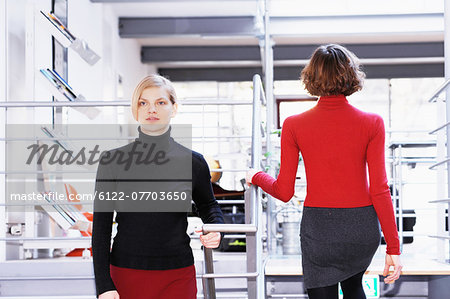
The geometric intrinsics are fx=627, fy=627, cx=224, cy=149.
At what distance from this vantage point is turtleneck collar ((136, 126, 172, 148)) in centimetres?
160

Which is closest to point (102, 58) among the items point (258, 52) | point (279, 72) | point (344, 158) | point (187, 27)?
point (187, 27)

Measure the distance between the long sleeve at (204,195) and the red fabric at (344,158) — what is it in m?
0.26

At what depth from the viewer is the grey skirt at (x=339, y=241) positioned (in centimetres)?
165

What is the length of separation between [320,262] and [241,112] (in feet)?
29.2

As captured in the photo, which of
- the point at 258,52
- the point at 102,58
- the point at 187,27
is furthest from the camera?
the point at 258,52

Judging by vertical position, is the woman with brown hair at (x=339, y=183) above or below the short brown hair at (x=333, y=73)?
below

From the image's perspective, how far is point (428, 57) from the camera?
9656 millimetres

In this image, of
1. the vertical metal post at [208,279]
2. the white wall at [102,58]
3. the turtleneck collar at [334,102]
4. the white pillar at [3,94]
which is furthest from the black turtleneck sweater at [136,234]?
the white wall at [102,58]

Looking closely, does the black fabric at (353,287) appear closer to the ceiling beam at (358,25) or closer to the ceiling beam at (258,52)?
the ceiling beam at (358,25)

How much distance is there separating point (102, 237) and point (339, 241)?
0.62m

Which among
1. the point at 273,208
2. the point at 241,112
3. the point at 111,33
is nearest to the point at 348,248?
the point at 273,208

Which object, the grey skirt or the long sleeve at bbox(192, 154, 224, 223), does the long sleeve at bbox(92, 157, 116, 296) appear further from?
the grey skirt

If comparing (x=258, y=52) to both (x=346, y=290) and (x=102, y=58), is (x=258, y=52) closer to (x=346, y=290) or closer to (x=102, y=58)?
(x=102, y=58)

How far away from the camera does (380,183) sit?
1.67 metres
